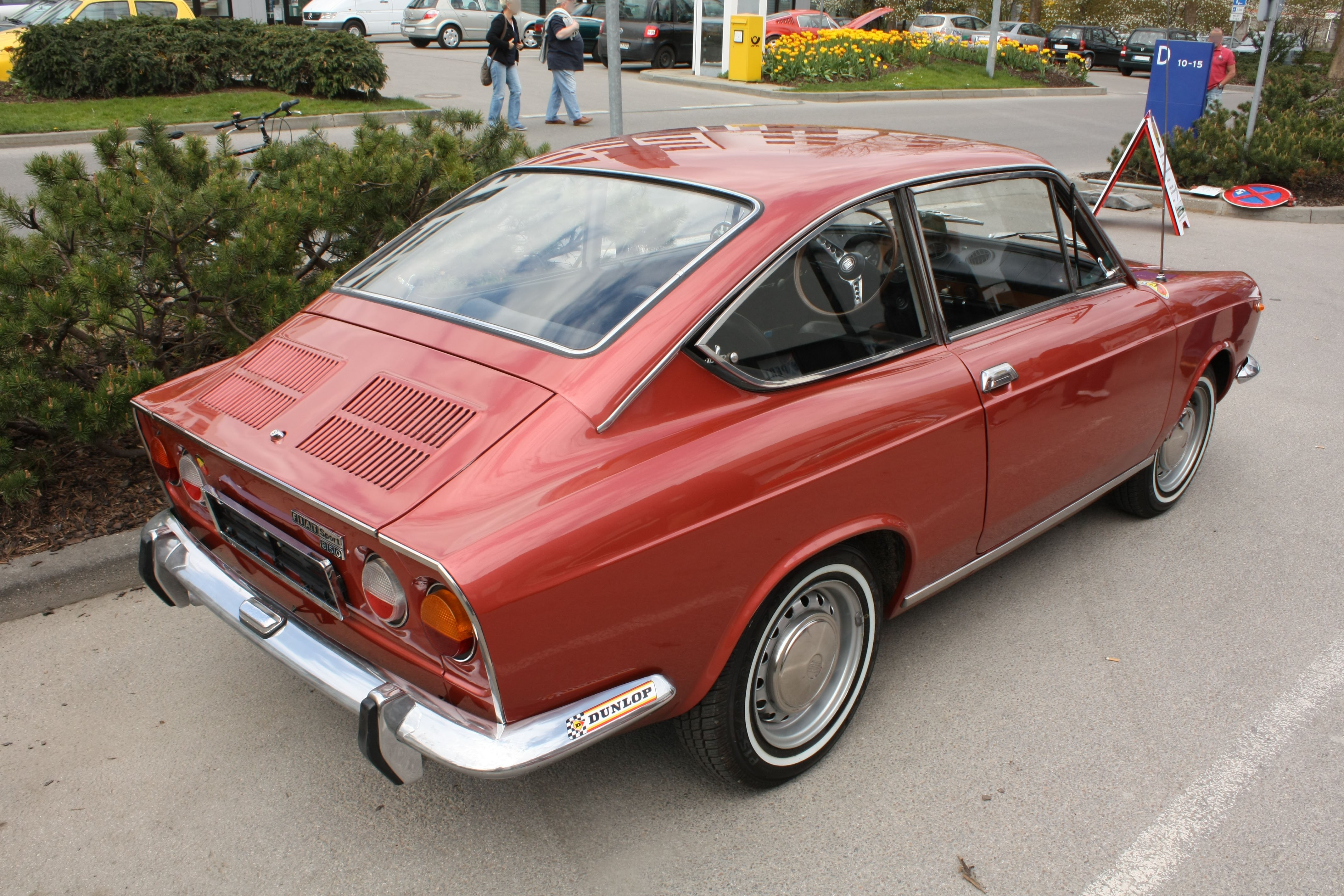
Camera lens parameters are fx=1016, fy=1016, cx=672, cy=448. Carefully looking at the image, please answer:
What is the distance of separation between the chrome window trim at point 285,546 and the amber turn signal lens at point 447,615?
352 millimetres

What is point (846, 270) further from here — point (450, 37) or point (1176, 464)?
point (450, 37)

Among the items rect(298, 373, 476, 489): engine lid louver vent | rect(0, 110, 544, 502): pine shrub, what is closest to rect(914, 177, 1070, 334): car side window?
rect(298, 373, 476, 489): engine lid louver vent

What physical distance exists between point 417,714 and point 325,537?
1.56 feet

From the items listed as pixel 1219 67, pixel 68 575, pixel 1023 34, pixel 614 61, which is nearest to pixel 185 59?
pixel 614 61

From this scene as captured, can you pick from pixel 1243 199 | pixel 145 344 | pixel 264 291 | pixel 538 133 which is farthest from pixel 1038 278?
pixel 538 133

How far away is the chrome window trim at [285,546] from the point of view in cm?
245

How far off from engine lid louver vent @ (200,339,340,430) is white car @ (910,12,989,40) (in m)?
34.3

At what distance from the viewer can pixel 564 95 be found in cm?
1506

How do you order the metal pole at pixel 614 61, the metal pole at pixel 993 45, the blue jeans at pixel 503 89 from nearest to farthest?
the metal pole at pixel 614 61 → the blue jeans at pixel 503 89 → the metal pole at pixel 993 45

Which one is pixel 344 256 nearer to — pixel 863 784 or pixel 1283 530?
pixel 863 784

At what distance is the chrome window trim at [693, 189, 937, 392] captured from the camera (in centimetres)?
257

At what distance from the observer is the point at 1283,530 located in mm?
4496

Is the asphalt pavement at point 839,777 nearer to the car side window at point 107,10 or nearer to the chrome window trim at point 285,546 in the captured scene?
the chrome window trim at point 285,546

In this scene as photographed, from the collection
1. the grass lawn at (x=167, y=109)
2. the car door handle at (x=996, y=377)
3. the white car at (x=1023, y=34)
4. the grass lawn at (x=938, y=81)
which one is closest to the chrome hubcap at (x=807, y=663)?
the car door handle at (x=996, y=377)
